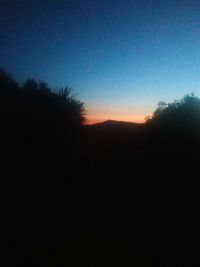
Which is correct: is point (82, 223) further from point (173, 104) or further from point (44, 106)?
point (173, 104)

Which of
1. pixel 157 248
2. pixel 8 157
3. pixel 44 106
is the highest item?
pixel 44 106

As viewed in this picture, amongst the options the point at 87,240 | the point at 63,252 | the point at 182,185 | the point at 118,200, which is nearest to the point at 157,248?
the point at 87,240

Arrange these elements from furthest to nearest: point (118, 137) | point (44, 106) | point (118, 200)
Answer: point (118, 137)
point (44, 106)
point (118, 200)

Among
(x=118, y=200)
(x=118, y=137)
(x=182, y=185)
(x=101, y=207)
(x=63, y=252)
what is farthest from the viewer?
(x=118, y=137)

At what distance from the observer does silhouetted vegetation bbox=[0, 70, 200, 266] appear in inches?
454

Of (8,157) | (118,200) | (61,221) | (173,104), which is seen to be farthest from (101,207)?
(173,104)

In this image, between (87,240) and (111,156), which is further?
(111,156)

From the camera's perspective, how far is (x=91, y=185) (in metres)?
21.1

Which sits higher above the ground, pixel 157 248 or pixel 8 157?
pixel 8 157

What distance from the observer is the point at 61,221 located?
1414cm

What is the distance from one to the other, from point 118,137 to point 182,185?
75.0 feet

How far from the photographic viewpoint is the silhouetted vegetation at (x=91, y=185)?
1152cm

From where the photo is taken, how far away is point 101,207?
54.2 ft

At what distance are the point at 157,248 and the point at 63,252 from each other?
138 inches
